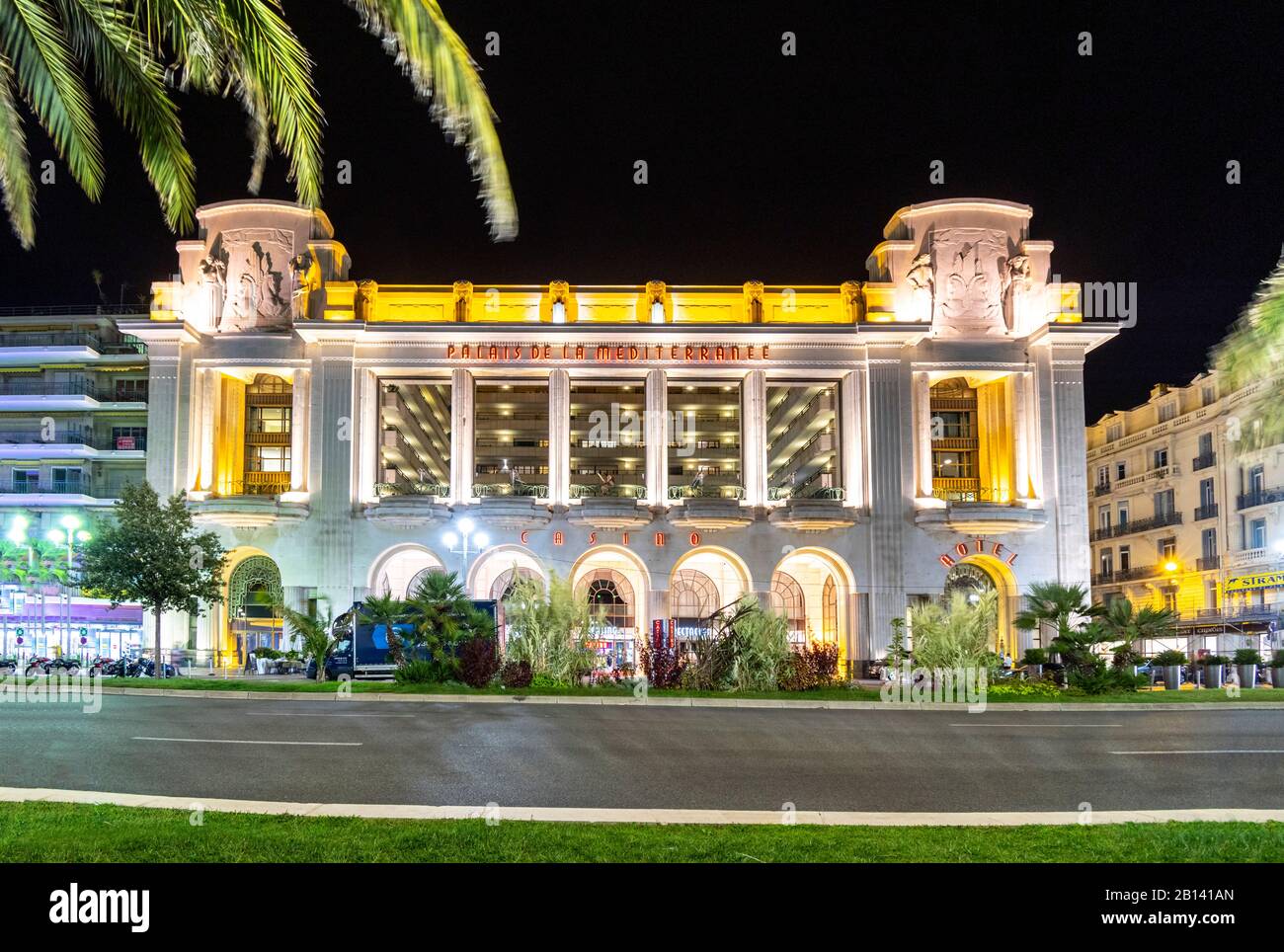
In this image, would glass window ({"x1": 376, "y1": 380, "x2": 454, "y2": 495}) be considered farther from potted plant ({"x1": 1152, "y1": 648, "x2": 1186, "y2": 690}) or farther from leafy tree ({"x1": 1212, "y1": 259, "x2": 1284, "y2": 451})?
leafy tree ({"x1": 1212, "y1": 259, "x2": 1284, "y2": 451})

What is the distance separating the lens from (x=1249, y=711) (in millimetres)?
22938

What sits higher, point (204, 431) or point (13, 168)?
point (204, 431)

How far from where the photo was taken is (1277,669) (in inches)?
1276

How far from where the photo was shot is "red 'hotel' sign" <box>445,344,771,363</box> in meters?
47.2

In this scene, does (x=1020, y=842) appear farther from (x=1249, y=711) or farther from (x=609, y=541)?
(x=609, y=541)

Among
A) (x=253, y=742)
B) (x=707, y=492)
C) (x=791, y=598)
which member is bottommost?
(x=253, y=742)

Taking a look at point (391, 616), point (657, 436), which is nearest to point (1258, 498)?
point (657, 436)

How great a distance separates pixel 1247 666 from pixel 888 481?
16853 millimetres

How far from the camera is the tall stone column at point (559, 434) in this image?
4709cm

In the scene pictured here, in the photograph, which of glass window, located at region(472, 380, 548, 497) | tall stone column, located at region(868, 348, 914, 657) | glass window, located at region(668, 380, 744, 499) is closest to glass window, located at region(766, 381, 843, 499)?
glass window, located at region(668, 380, 744, 499)

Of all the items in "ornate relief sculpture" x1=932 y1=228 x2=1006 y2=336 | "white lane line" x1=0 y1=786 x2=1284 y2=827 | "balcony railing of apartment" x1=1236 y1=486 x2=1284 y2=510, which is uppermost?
"ornate relief sculpture" x1=932 y1=228 x2=1006 y2=336

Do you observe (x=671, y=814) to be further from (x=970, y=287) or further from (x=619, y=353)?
(x=970, y=287)

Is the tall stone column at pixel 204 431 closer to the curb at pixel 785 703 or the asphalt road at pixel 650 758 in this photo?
the curb at pixel 785 703

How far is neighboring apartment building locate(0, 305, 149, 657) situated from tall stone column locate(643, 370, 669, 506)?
27.6 meters
